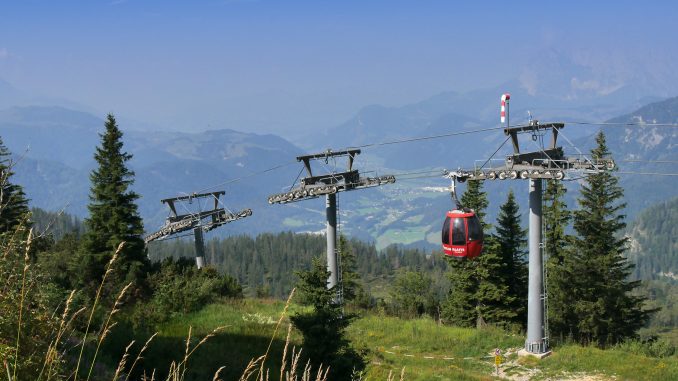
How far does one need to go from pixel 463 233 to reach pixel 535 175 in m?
7.50

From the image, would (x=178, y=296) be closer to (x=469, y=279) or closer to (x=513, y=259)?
(x=469, y=279)

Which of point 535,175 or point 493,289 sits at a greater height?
point 535,175

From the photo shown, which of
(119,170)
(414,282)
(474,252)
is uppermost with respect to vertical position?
(119,170)

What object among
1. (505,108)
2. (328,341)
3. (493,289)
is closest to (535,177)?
(505,108)

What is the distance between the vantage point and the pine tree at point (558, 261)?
41406mm

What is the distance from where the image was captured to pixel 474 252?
65.7ft

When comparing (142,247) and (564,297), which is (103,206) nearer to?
(142,247)

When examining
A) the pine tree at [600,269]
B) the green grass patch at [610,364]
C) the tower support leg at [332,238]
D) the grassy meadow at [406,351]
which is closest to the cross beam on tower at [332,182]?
the tower support leg at [332,238]

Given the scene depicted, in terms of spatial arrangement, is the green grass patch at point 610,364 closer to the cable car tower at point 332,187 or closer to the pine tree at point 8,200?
the cable car tower at point 332,187

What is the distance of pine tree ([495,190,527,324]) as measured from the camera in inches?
1687

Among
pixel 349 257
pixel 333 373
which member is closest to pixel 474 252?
pixel 333 373

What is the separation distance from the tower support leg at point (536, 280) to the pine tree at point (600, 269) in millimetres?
14962

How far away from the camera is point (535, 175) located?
25656mm

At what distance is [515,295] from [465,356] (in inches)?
639
